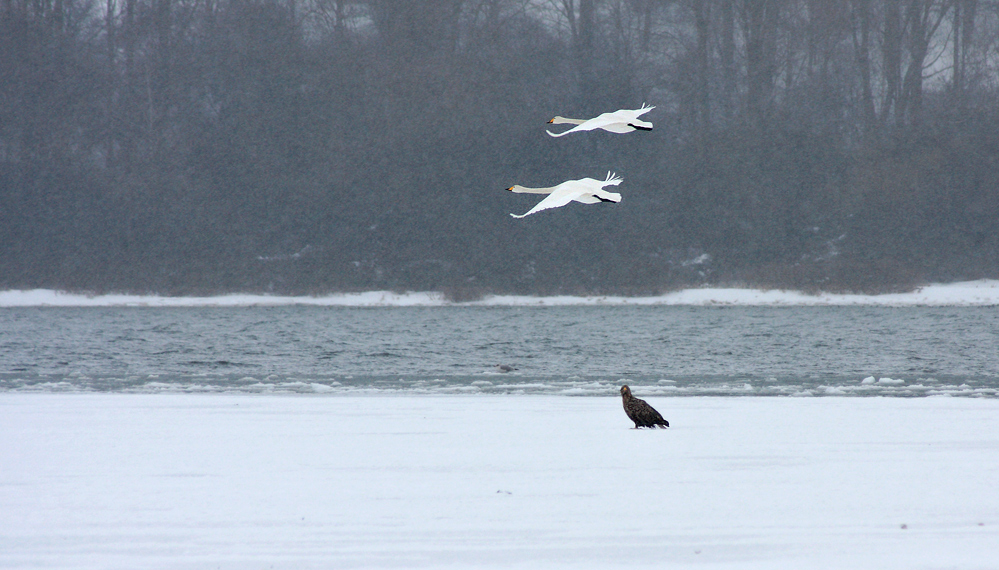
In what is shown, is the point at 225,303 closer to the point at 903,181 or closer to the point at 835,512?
the point at 903,181

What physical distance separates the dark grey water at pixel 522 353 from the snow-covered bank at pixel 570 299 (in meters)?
6.72

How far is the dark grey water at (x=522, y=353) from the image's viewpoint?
43.0ft

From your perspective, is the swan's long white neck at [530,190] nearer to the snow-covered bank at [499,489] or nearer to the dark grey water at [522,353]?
the snow-covered bank at [499,489]

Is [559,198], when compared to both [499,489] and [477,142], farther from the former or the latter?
[477,142]

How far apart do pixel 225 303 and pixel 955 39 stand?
115ft

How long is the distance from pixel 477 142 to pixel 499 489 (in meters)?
39.8

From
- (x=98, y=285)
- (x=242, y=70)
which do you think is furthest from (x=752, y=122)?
(x=98, y=285)

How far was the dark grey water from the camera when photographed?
43.0 ft

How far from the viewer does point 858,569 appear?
4.77 metres

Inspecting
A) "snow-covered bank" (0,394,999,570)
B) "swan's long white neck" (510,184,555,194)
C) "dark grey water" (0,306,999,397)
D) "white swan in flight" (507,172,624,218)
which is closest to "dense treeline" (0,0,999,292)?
"dark grey water" (0,306,999,397)

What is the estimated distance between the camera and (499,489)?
6312mm

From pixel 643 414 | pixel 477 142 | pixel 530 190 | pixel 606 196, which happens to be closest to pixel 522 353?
pixel 643 414

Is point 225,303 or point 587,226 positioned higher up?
point 587,226

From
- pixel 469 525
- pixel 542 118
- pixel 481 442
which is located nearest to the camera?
pixel 469 525
